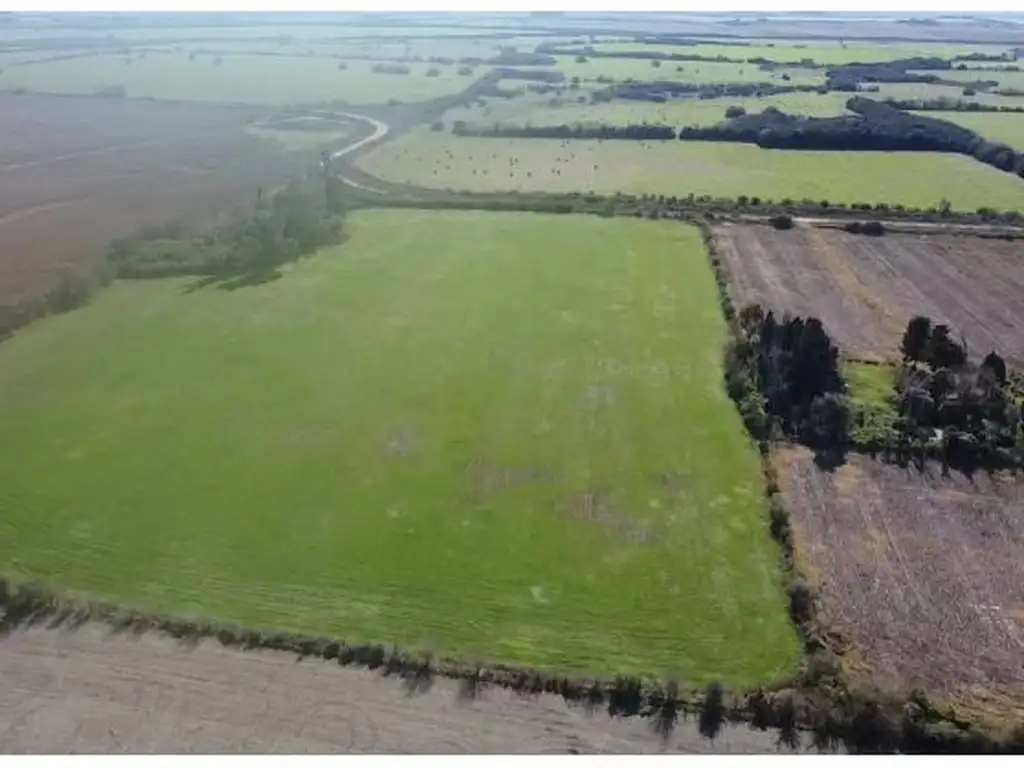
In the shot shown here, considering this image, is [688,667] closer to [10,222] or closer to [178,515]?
[178,515]

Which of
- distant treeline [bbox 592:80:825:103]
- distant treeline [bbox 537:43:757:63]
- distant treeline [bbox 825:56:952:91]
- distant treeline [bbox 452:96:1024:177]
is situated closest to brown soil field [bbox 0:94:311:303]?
distant treeline [bbox 452:96:1024:177]

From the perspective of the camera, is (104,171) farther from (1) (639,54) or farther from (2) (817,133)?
(1) (639,54)

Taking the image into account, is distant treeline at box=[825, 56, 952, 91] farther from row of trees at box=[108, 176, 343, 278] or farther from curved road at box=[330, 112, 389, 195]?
row of trees at box=[108, 176, 343, 278]

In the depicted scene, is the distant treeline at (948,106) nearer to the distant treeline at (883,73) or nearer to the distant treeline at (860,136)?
the distant treeline at (883,73)

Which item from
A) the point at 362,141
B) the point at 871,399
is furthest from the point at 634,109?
the point at 871,399

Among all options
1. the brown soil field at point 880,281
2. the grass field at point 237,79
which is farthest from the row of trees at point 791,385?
the grass field at point 237,79
